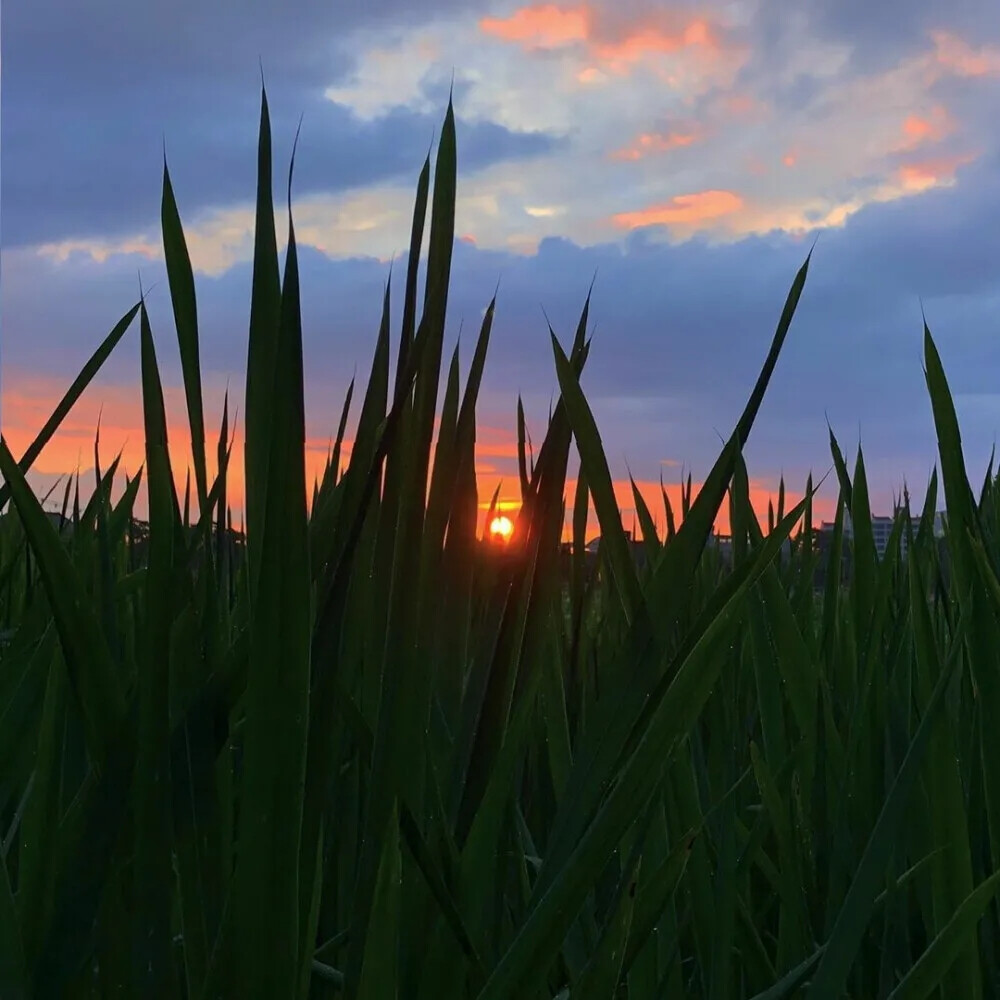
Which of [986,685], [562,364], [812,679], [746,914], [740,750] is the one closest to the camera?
[562,364]

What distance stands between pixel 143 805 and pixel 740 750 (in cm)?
85

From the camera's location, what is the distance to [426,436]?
426 millimetres

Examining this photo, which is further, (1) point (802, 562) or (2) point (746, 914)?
(1) point (802, 562)

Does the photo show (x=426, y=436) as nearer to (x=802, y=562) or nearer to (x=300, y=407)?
(x=300, y=407)

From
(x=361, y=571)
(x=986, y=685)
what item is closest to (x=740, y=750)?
(x=986, y=685)

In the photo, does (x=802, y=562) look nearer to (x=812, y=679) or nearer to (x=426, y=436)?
(x=812, y=679)

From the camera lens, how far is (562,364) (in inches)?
18.3

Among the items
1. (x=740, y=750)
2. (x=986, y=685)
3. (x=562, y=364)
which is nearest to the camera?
(x=562, y=364)

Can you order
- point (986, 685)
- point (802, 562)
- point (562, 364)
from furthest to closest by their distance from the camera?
point (802, 562), point (986, 685), point (562, 364)

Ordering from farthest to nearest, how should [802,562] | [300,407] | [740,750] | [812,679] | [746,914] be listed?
[802,562] → [740,750] → [812,679] → [746,914] → [300,407]

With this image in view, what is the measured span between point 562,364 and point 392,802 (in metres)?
0.20

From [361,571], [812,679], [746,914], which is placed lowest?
[746,914]

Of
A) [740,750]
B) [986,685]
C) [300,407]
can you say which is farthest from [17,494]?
[740,750]

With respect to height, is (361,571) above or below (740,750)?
above
